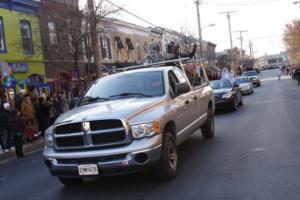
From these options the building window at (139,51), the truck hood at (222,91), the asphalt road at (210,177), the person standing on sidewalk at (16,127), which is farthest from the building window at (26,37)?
the building window at (139,51)

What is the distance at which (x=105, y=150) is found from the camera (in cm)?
645

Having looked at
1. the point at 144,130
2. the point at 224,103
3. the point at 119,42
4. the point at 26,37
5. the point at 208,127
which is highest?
the point at 119,42

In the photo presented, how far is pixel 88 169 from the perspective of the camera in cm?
648

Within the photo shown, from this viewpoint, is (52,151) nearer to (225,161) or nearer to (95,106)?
(95,106)

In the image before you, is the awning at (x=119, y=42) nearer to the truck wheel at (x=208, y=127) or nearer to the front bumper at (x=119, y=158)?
the truck wheel at (x=208, y=127)

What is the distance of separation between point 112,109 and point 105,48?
28123 mm

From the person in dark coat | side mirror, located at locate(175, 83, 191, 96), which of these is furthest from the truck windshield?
the person in dark coat

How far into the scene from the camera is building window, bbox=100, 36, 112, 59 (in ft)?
111

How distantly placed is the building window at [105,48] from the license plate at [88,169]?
89.7 ft

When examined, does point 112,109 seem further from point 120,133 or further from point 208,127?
point 208,127

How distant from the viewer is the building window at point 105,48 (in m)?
33.9

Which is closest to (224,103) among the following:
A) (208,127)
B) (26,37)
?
(208,127)

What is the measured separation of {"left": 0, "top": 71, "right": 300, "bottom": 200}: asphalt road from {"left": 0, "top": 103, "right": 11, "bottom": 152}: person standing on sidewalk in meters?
1.76

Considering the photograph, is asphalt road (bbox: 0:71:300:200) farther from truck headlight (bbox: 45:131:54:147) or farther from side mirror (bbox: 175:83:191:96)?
side mirror (bbox: 175:83:191:96)
